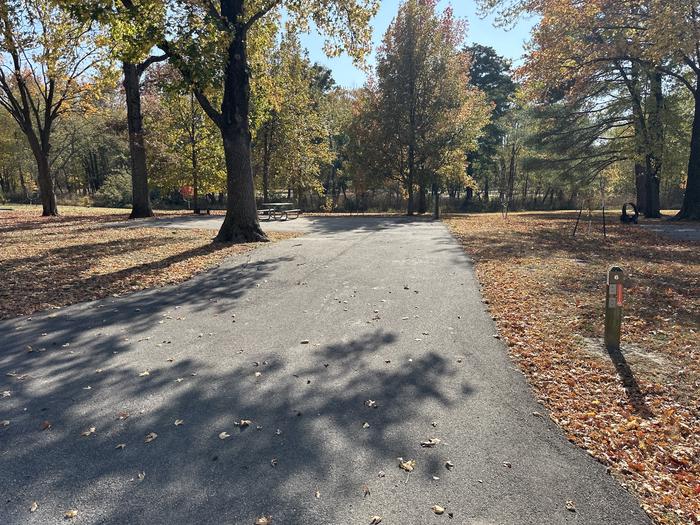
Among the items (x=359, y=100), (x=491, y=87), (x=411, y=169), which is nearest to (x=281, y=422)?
(x=411, y=169)

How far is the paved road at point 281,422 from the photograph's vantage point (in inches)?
96.1

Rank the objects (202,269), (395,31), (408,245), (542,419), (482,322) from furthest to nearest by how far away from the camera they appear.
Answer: (395,31), (408,245), (202,269), (482,322), (542,419)

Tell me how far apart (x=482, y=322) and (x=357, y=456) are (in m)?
3.39

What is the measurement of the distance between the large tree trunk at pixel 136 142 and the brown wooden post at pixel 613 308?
1951cm

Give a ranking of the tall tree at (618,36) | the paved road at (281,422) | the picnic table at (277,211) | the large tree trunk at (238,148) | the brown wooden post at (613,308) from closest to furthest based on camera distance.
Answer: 1. the paved road at (281,422)
2. the brown wooden post at (613,308)
3. the large tree trunk at (238,148)
4. the tall tree at (618,36)
5. the picnic table at (277,211)

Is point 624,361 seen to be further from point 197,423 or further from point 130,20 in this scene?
point 130,20

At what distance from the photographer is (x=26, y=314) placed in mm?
5980

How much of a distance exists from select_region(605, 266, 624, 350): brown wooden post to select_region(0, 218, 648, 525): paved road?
3.88 ft

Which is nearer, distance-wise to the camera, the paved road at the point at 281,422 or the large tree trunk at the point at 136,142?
the paved road at the point at 281,422

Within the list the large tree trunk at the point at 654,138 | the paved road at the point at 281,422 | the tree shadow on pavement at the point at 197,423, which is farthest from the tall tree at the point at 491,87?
the tree shadow on pavement at the point at 197,423

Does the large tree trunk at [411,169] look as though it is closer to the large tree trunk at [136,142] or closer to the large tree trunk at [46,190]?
the large tree trunk at [136,142]

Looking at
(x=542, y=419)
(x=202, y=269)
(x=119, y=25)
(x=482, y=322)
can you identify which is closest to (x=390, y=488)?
(x=542, y=419)

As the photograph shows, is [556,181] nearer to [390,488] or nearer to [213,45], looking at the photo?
[213,45]

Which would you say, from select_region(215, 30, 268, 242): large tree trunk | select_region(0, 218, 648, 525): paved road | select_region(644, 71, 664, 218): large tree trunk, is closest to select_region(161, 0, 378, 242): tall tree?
select_region(215, 30, 268, 242): large tree trunk
